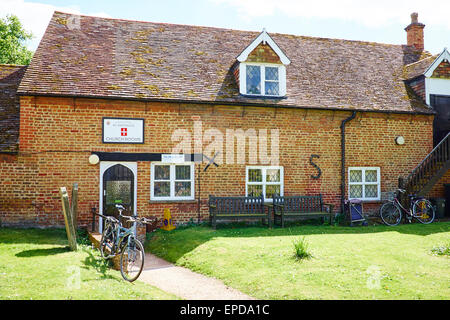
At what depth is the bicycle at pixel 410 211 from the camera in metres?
13.7

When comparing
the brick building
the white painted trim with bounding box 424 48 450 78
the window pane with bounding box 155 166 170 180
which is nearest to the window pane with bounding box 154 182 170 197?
the brick building

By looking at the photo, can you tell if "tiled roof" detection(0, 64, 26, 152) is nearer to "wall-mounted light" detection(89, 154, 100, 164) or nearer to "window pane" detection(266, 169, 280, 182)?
"wall-mounted light" detection(89, 154, 100, 164)

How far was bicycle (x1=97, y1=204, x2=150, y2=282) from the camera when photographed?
7.07 meters

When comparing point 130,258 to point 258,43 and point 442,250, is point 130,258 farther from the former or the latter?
point 258,43

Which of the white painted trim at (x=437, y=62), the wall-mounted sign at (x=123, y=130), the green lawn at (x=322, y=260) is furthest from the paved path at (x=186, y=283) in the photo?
the white painted trim at (x=437, y=62)

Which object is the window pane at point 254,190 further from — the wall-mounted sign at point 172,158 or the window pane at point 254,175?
the wall-mounted sign at point 172,158

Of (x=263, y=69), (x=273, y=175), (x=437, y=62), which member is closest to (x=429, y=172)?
(x=437, y=62)

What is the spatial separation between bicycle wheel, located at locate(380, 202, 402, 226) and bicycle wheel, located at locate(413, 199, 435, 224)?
59 cm

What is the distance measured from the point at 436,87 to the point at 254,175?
354 inches

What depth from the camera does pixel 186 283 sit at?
737 cm

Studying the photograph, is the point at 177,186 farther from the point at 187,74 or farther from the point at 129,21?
the point at 129,21

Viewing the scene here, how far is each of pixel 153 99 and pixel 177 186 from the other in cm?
313

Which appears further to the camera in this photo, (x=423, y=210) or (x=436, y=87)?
(x=436, y=87)

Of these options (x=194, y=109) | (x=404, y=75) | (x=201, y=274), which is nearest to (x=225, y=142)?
(x=194, y=109)
